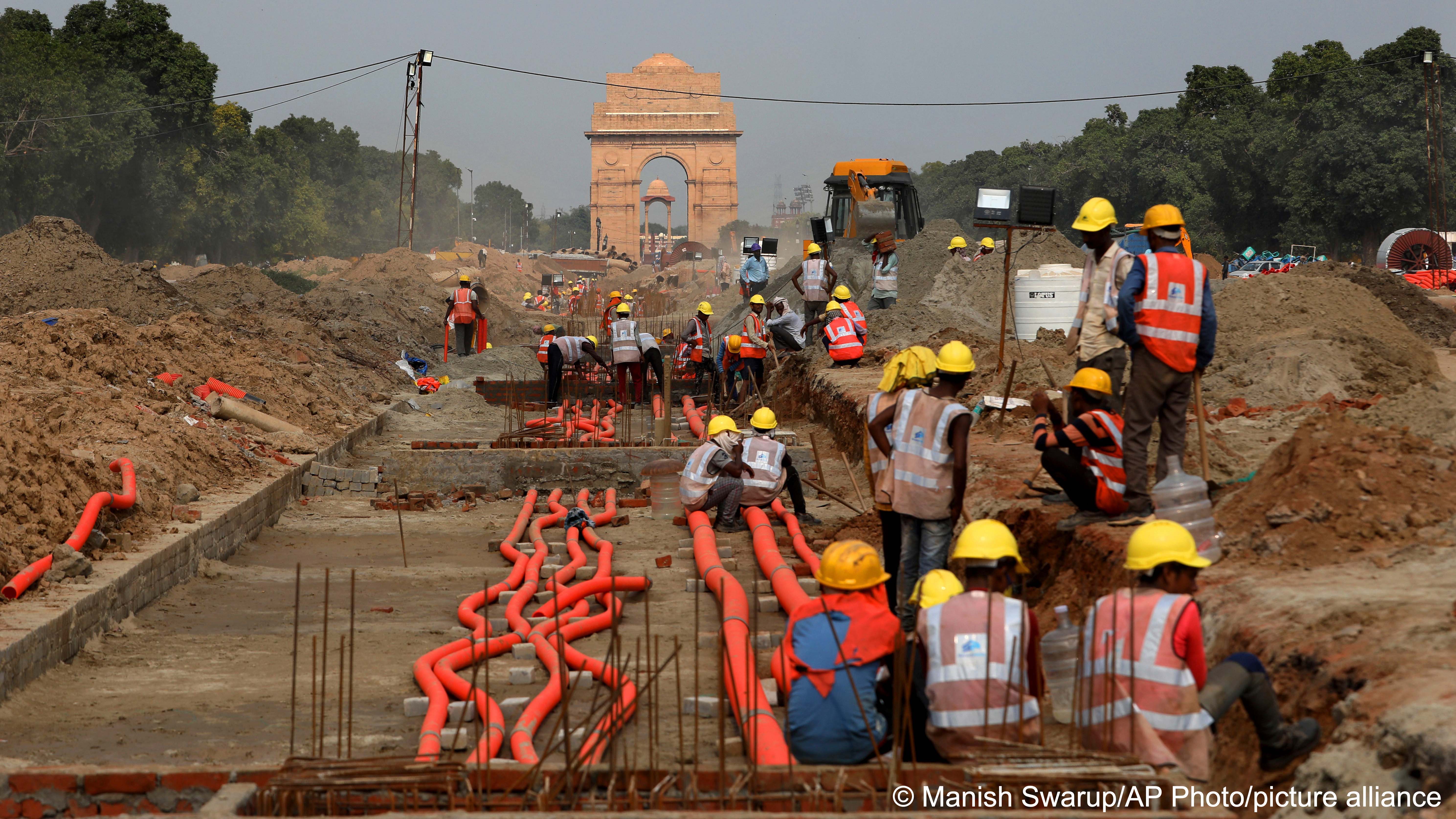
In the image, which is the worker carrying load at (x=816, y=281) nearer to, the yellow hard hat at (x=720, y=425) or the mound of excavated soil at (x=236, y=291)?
the yellow hard hat at (x=720, y=425)

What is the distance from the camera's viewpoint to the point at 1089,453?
638 cm

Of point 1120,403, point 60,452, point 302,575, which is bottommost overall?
point 302,575

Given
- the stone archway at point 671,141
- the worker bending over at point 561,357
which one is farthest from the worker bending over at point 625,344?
the stone archway at point 671,141

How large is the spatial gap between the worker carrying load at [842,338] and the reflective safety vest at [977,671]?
10116 mm

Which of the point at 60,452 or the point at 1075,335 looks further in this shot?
the point at 60,452

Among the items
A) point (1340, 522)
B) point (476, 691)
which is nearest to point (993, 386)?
point (1340, 522)

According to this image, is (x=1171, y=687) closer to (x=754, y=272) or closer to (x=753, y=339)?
(x=753, y=339)

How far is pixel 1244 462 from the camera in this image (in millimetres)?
7234

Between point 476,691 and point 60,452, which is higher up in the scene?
point 60,452

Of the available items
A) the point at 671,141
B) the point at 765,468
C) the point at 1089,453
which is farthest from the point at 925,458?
the point at 671,141

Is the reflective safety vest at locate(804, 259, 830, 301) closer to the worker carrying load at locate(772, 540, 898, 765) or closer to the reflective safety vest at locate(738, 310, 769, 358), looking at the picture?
the reflective safety vest at locate(738, 310, 769, 358)

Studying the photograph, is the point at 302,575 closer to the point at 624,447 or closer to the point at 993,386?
the point at 624,447

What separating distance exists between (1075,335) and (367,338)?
19.2m

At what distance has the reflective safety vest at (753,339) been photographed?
49.2 ft
